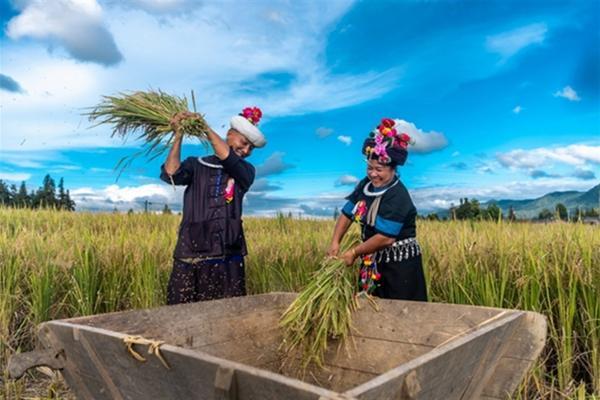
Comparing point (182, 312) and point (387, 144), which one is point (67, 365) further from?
point (387, 144)

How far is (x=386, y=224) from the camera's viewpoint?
9.80 ft

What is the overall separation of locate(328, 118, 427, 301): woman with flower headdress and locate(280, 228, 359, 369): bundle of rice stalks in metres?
0.17

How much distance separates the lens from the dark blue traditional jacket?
3287 millimetres

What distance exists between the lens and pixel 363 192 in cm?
327

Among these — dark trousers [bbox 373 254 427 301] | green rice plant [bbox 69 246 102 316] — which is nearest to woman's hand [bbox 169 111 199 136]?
green rice plant [bbox 69 246 102 316]

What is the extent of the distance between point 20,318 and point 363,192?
104 inches

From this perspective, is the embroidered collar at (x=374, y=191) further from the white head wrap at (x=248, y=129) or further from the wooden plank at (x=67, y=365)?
the wooden plank at (x=67, y=365)

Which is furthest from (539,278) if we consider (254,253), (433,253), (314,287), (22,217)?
(22,217)

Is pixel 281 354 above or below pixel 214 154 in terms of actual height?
below

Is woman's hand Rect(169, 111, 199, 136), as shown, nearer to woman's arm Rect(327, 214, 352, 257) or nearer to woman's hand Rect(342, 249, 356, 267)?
woman's arm Rect(327, 214, 352, 257)

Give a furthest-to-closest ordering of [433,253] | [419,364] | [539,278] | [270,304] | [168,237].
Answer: [168,237] → [433,253] → [539,278] → [270,304] → [419,364]

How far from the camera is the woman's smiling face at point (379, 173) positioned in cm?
312

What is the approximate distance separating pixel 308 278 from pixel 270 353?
1.93ft

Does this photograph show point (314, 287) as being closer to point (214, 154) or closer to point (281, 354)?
point (281, 354)
